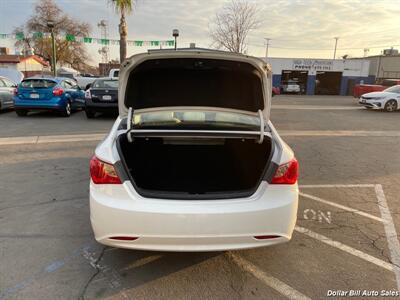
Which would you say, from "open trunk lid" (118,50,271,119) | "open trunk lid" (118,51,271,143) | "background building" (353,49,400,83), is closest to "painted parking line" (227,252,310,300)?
"open trunk lid" (118,51,271,143)

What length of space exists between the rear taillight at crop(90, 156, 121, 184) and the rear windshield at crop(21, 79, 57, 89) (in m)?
10.4

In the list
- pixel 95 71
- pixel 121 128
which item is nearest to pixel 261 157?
pixel 121 128

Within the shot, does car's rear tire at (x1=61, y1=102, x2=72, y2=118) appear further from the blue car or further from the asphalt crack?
the asphalt crack

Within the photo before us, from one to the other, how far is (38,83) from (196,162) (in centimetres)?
1024

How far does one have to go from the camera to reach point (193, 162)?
3.72 m

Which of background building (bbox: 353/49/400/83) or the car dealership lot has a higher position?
background building (bbox: 353/49/400/83)

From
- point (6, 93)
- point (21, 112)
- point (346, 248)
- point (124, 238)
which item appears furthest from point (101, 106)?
point (346, 248)

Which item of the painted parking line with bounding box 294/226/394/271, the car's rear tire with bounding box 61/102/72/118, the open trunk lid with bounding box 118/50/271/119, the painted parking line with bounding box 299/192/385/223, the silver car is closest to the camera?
the painted parking line with bounding box 294/226/394/271

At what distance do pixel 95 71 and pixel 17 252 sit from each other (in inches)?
3061

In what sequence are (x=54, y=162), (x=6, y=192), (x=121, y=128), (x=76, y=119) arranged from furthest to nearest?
1. (x=76, y=119)
2. (x=54, y=162)
3. (x=6, y=192)
4. (x=121, y=128)

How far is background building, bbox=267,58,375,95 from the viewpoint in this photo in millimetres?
40875

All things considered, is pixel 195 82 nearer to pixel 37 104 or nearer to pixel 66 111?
pixel 37 104

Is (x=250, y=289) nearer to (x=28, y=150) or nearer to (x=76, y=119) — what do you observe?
(x=28, y=150)

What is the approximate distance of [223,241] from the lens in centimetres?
260
